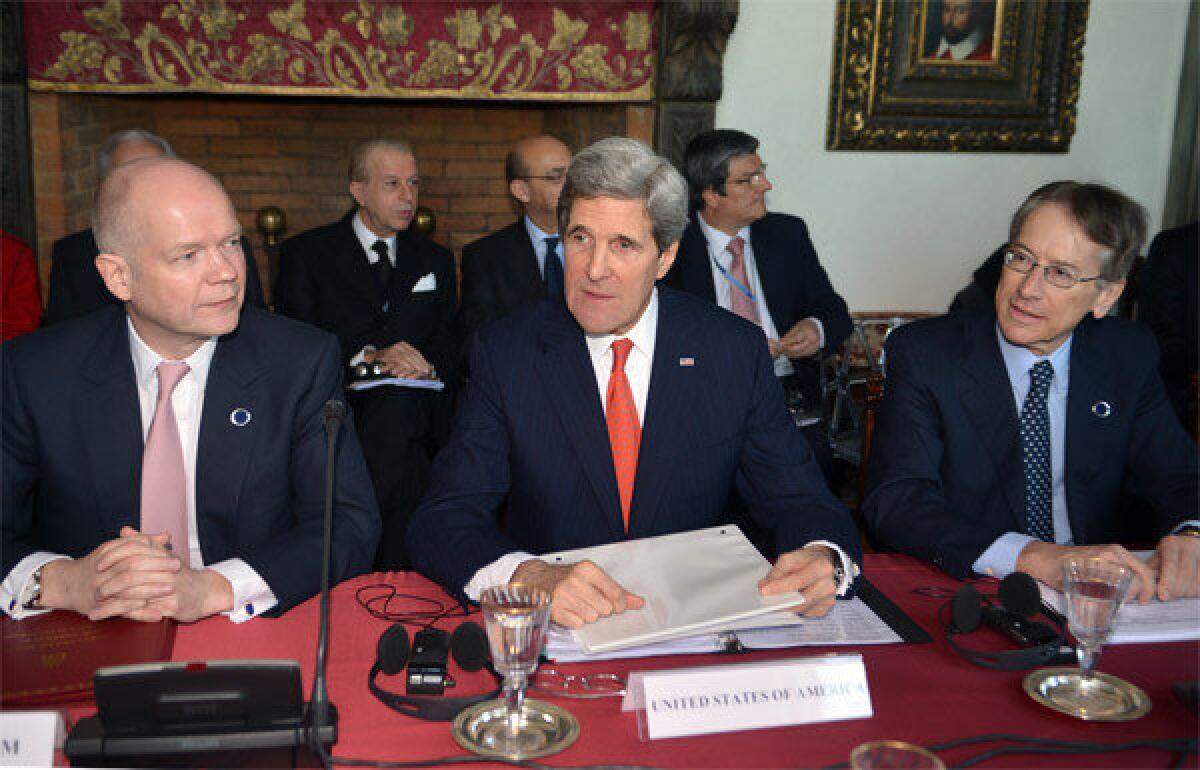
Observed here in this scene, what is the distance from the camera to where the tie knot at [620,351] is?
204cm

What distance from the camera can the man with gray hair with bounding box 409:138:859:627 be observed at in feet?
6.33

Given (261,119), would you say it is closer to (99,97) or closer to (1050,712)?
(99,97)

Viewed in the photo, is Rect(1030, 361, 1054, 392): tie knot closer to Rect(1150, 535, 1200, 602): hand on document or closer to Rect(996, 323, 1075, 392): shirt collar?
Rect(996, 323, 1075, 392): shirt collar

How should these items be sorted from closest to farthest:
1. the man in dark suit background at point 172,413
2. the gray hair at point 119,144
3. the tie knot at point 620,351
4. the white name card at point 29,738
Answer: the white name card at point 29,738 → the man in dark suit background at point 172,413 → the tie knot at point 620,351 → the gray hair at point 119,144

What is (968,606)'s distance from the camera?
1554mm

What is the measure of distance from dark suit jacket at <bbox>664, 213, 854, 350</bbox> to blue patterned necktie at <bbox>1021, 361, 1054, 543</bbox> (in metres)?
1.66

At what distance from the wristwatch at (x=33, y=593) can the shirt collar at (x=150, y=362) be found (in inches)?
18.1

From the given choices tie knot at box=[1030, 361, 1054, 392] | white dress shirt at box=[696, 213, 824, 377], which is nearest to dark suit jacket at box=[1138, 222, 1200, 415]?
white dress shirt at box=[696, 213, 824, 377]

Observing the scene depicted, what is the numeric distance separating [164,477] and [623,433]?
834 mm

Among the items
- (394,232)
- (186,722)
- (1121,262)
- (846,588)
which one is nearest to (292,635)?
(186,722)

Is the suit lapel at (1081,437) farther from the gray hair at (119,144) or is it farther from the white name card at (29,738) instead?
the gray hair at (119,144)

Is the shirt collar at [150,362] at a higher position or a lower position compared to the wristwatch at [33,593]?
higher

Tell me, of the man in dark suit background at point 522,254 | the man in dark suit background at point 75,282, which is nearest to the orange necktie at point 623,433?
the man in dark suit background at point 75,282

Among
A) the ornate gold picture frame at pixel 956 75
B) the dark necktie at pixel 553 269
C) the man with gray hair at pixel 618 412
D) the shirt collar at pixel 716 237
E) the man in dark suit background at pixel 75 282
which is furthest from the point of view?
the ornate gold picture frame at pixel 956 75
